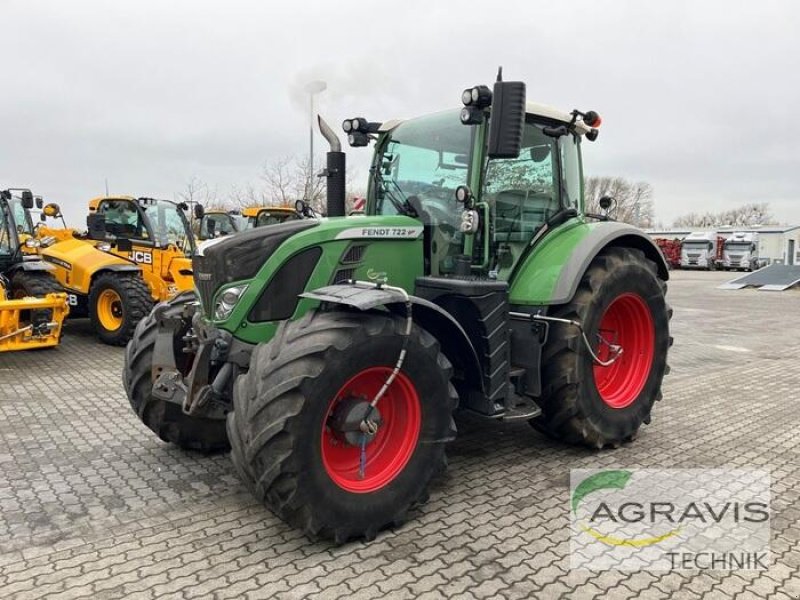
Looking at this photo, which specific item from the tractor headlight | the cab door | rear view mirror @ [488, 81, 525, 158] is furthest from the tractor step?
the cab door

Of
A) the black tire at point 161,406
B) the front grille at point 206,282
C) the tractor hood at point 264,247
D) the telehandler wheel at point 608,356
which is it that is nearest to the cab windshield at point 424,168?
the tractor hood at point 264,247

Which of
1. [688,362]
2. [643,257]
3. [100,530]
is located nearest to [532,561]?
[100,530]

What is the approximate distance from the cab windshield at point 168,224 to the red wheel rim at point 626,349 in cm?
702

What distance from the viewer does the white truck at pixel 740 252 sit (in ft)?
120

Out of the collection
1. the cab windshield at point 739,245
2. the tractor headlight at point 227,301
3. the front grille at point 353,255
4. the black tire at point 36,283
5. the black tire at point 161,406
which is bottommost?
the black tire at point 161,406

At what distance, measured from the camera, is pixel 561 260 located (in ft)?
13.6

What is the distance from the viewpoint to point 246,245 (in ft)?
11.2

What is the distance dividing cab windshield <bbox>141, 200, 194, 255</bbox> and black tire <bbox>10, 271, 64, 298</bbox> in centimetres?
164

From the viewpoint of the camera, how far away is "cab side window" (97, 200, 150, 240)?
32.2 feet

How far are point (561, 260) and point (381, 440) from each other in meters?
1.76

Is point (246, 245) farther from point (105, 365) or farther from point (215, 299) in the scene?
point (105, 365)

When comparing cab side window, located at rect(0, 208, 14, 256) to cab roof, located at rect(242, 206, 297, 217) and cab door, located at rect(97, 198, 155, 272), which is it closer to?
cab door, located at rect(97, 198, 155, 272)

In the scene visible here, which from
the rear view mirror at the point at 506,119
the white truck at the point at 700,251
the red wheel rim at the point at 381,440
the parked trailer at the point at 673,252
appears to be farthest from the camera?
the parked trailer at the point at 673,252

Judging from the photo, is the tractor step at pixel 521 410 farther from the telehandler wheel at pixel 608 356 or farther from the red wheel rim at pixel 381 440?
the red wheel rim at pixel 381 440
